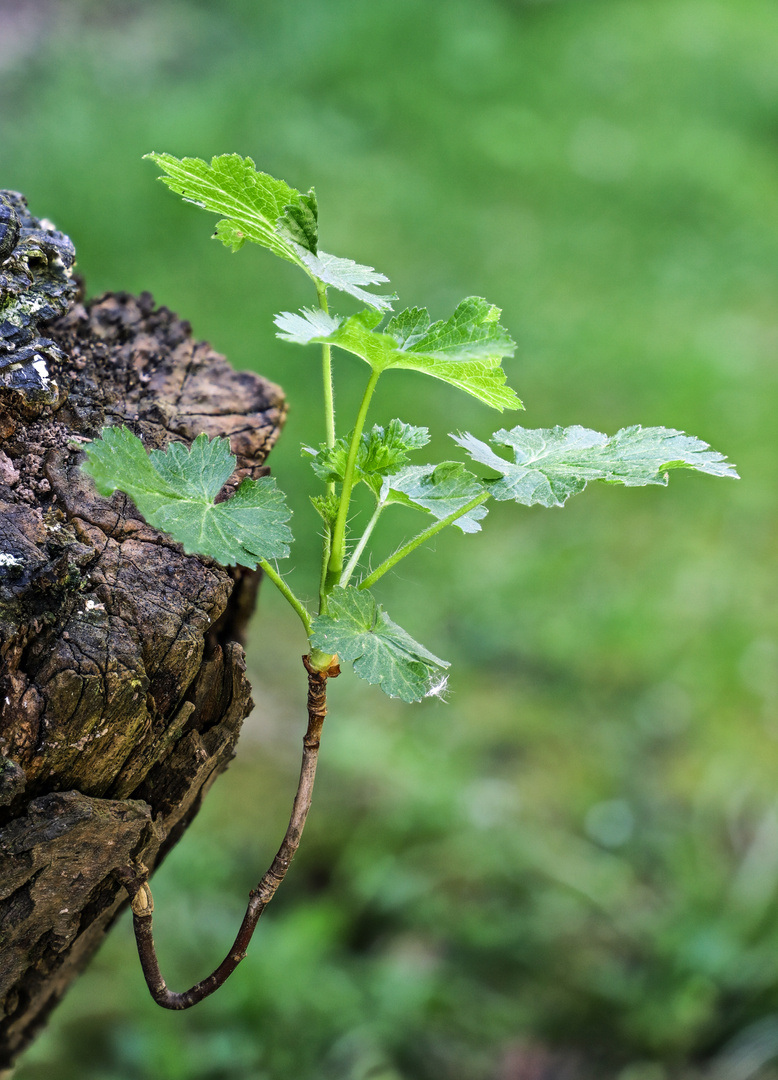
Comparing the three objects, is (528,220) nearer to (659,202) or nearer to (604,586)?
(659,202)

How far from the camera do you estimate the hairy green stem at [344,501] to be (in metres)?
0.80

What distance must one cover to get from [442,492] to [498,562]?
2161 millimetres

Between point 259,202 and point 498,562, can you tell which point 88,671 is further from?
point 498,562

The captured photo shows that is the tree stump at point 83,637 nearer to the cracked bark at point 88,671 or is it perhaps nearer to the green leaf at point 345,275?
the cracked bark at point 88,671

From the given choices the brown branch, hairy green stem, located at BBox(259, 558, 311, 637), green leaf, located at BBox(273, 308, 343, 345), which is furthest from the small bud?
green leaf, located at BBox(273, 308, 343, 345)

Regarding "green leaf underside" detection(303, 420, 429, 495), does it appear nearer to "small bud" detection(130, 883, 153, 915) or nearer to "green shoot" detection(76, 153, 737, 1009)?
"green shoot" detection(76, 153, 737, 1009)

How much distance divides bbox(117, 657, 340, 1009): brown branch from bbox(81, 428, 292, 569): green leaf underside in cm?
14

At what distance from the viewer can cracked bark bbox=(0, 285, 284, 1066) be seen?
77 cm

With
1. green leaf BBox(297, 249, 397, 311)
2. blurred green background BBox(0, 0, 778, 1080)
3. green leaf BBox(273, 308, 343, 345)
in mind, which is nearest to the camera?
green leaf BBox(273, 308, 343, 345)

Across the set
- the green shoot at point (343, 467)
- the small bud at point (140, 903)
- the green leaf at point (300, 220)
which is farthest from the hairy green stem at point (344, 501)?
the small bud at point (140, 903)

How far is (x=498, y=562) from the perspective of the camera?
2988mm

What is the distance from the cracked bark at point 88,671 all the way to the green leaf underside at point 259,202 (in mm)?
223

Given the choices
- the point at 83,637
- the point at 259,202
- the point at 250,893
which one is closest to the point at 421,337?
the point at 259,202

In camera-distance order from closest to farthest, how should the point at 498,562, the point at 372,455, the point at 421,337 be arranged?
the point at 421,337, the point at 372,455, the point at 498,562
